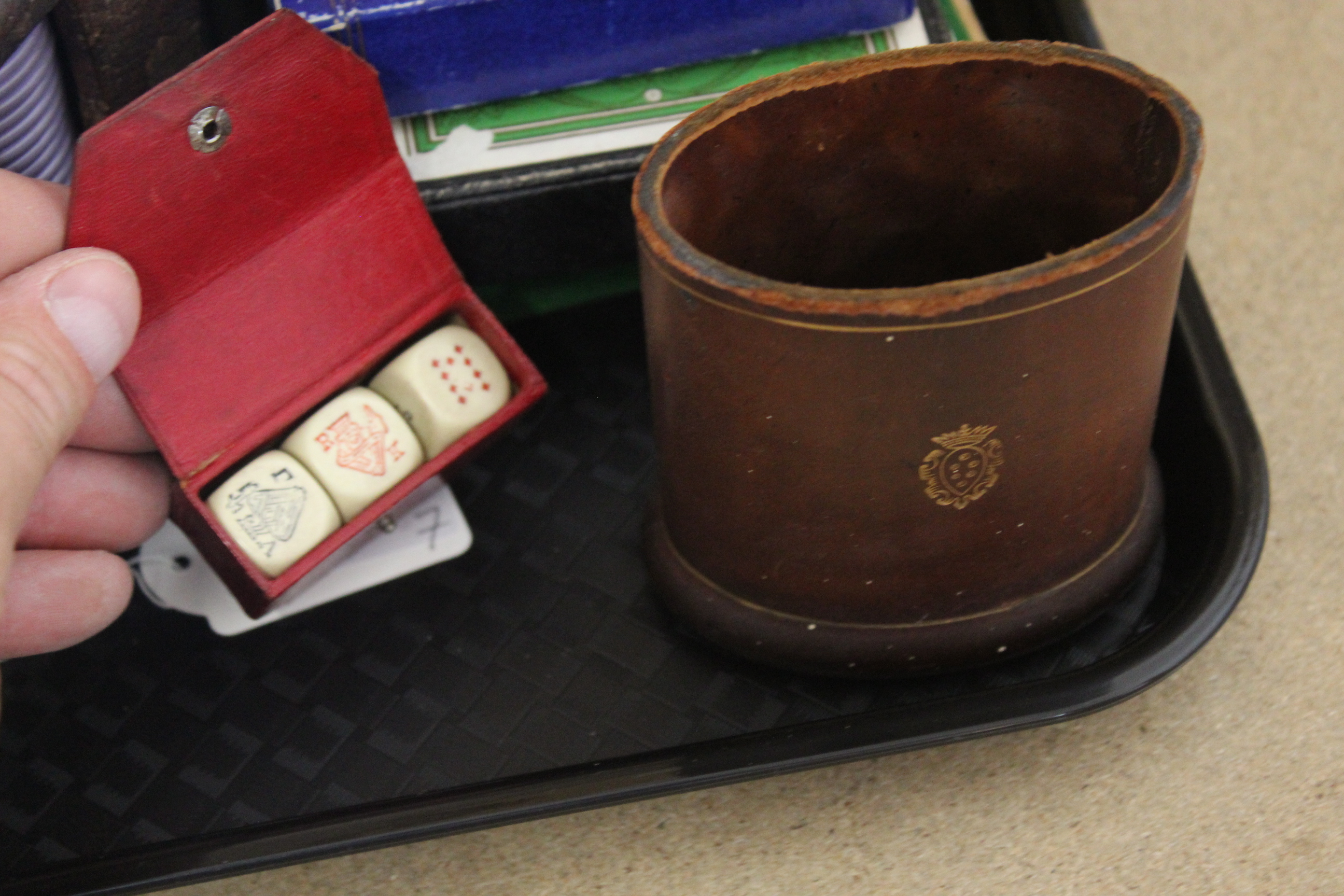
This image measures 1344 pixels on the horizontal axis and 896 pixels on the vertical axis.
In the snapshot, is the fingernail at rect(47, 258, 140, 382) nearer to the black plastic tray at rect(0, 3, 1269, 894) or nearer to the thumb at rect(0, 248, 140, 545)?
the thumb at rect(0, 248, 140, 545)

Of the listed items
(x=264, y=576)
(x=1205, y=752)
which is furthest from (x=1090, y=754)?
(x=264, y=576)

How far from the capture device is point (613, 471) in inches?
24.1

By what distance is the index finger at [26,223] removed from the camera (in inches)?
18.8

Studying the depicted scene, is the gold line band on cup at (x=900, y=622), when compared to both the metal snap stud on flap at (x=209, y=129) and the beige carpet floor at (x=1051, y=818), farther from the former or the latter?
the metal snap stud on flap at (x=209, y=129)

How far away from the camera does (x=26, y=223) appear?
484mm

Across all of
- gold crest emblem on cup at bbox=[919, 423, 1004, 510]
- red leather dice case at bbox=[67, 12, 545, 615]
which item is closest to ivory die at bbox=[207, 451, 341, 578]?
red leather dice case at bbox=[67, 12, 545, 615]

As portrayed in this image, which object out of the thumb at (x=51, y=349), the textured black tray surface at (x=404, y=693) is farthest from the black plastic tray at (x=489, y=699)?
the thumb at (x=51, y=349)

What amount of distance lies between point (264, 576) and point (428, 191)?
0.17 meters

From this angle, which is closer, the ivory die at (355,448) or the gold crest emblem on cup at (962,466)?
the gold crest emblem on cup at (962,466)

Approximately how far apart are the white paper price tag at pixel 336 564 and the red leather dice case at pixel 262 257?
0.09 feet

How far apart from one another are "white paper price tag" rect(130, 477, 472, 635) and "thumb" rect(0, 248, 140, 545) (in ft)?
0.41

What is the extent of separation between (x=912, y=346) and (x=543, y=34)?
262 millimetres

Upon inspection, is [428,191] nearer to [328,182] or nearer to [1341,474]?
[328,182]

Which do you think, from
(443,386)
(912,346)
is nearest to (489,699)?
(443,386)
